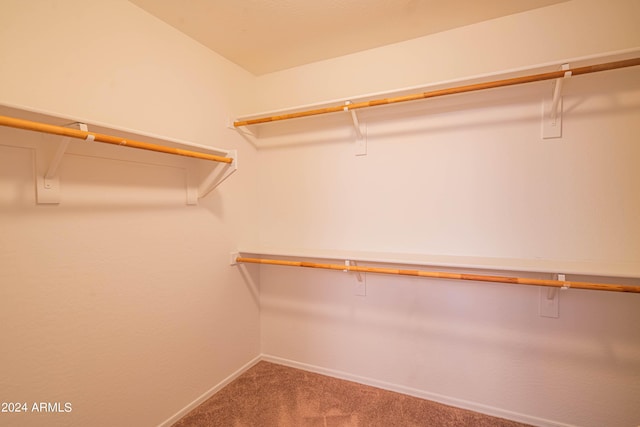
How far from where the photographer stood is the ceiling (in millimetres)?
1513

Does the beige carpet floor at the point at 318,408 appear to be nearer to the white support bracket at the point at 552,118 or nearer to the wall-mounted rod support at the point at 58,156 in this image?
the wall-mounted rod support at the point at 58,156

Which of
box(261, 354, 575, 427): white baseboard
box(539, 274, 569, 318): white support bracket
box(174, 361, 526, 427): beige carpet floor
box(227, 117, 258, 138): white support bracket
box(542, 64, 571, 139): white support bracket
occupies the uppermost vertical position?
box(227, 117, 258, 138): white support bracket

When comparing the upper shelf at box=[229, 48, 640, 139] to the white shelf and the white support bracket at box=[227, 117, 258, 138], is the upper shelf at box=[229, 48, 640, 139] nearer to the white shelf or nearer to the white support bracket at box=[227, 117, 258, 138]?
the white support bracket at box=[227, 117, 258, 138]

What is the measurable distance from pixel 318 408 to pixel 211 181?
1519 millimetres

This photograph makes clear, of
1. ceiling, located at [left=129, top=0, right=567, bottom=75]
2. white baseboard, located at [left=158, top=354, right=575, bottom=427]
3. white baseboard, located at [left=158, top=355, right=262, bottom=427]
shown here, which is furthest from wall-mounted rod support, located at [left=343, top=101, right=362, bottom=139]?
white baseboard, located at [left=158, top=355, right=262, bottom=427]

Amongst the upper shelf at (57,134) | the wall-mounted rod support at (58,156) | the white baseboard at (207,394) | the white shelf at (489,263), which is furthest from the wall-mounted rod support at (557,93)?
the white baseboard at (207,394)

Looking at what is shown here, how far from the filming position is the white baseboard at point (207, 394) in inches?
64.6

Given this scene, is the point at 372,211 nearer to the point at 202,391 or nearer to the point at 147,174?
the point at 147,174

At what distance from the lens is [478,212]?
171 centimetres

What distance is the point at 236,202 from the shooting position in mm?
2141

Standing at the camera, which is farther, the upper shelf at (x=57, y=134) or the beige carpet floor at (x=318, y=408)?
the beige carpet floor at (x=318, y=408)

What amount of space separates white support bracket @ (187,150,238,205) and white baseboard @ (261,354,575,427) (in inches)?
54.7

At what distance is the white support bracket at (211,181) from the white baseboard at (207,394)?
47.2 inches

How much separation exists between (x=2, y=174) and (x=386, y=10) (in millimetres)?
1832
